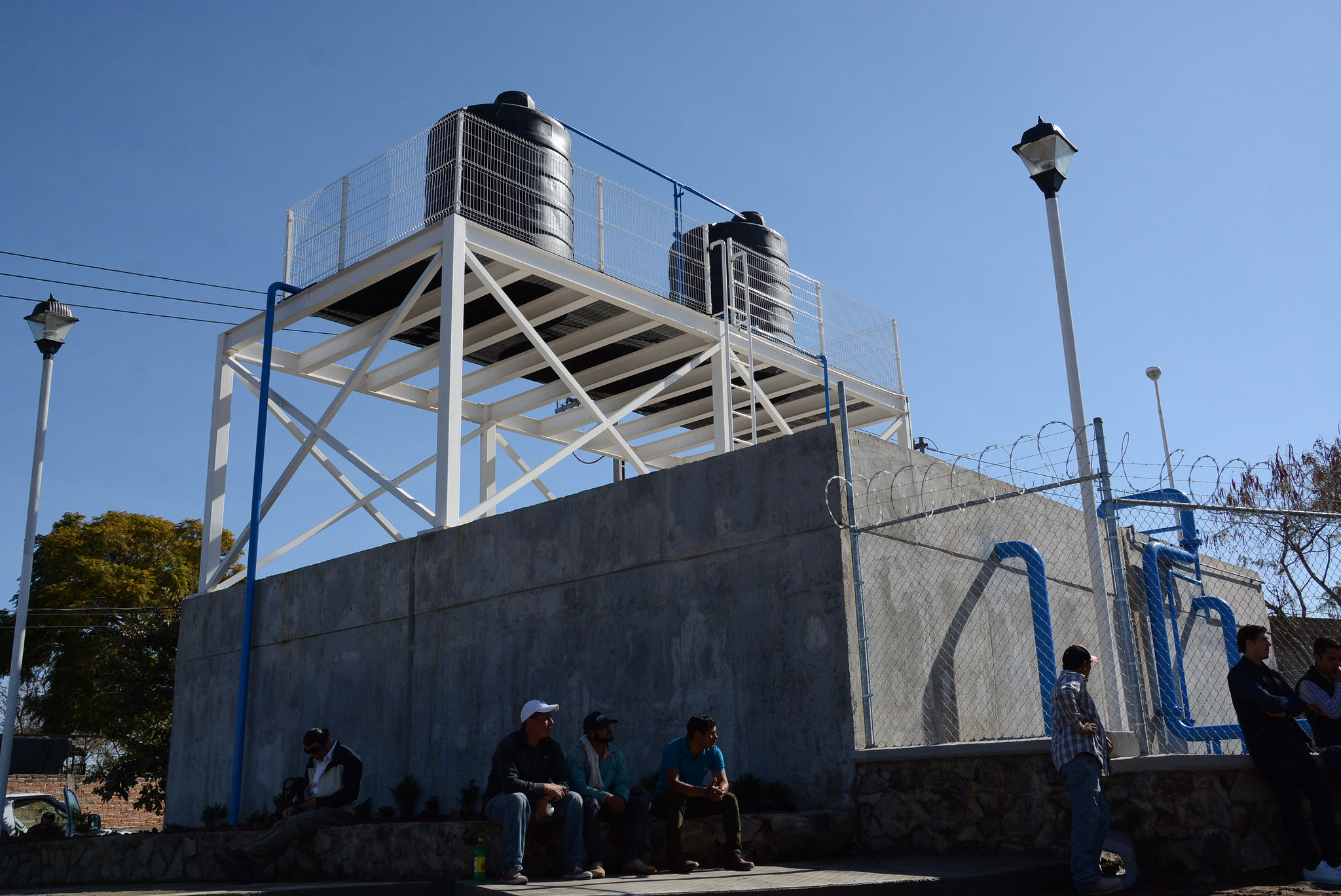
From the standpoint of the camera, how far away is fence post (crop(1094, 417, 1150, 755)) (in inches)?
292

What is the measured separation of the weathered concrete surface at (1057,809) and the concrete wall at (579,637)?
46 cm

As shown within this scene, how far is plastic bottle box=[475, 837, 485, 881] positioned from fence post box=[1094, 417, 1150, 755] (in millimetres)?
4420

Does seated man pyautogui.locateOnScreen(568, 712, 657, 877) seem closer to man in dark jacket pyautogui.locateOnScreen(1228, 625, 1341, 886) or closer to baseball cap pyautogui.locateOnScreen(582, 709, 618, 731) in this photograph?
baseball cap pyautogui.locateOnScreen(582, 709, 618, 731)

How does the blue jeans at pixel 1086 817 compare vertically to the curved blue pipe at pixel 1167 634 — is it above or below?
below

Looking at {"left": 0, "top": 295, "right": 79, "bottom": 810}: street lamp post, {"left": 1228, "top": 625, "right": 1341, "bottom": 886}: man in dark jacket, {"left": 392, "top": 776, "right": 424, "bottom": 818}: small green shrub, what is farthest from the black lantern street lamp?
{"left": 0, "top": 295, "right": 79, "bottom": 810}: street lamp post

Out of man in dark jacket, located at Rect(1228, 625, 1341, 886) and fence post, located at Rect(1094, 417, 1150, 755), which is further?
fence post, located at Rect(1094, 417, 1150, 755)

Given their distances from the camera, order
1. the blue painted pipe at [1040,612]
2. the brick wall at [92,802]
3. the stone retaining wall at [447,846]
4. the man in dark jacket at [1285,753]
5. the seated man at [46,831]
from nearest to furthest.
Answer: the man in dark jacket at [1285,753], the stone retaining wall at [447,846], the blue painted pipe at [1040,612], the seated man at [46,831], the brick wall at [92,802]

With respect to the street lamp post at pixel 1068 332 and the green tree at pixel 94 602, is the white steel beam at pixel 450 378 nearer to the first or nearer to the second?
the street lamp post at pixel 1068 332

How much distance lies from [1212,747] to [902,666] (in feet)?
17.1

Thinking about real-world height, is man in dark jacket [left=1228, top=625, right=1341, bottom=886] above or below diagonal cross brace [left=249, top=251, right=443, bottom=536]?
below

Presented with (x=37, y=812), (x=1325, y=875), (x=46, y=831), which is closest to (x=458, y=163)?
(x=1325, y=875)

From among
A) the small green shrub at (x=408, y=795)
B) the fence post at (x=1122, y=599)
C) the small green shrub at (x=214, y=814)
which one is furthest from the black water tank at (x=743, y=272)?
the small green shrub at (x=214, y=814)

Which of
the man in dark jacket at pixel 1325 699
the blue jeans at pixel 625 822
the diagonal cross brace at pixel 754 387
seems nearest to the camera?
the man in dark jacket at pixel 1325 699

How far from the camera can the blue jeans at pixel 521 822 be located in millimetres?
7367
